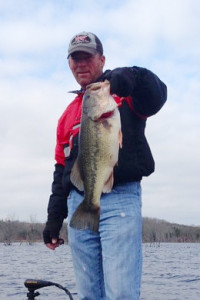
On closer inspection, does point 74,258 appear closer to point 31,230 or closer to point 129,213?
point 129,213

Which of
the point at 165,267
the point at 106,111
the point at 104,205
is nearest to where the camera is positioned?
the point at 106,111

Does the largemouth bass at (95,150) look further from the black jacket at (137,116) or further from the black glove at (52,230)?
the black glove at (52,230)

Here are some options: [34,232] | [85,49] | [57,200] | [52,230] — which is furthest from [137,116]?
[34,232]

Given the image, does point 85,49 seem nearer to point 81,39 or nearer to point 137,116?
point 81,39

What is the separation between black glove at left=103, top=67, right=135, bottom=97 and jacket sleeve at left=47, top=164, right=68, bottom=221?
58.1 inches

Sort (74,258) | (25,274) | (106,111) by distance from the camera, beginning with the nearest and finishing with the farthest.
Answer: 1. (106,111)
2. (74,258)
3. (25,274)

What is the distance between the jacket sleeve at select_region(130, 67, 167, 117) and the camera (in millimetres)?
4039

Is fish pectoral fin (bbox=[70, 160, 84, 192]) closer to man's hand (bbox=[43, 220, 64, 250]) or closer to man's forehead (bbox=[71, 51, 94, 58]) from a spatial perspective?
man's hand (bbox=[43, 220, 64, 250])

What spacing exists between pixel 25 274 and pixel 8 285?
9.00 feet

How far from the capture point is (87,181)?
4.00 m

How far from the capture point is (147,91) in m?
4.04

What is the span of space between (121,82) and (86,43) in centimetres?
88

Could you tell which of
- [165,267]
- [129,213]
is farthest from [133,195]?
[165,267]

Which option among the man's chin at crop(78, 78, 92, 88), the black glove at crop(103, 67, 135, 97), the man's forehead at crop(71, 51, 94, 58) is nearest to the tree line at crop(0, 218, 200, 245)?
the man's chin at crop(78, 78, 92, 88)
